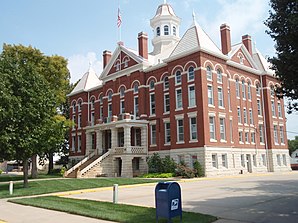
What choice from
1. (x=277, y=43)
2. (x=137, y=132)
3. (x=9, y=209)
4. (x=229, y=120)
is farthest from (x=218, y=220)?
(x=137, y=132)

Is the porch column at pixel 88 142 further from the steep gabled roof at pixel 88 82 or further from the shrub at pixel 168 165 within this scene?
the shrub at pixel 168 165

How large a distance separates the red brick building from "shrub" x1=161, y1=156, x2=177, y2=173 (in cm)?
110

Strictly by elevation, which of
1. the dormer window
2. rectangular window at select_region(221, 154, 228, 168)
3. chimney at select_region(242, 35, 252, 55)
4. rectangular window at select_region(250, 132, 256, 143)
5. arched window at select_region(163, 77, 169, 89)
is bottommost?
rectangular window at select_region(221, 154, 228, 168)

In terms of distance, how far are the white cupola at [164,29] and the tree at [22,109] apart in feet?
81.9

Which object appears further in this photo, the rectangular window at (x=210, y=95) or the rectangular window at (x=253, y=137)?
the rectangular window at (x=253, y=137)

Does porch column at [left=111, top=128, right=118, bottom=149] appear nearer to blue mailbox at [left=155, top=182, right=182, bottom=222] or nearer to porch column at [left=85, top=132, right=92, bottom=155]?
porch column at [left=85, top=132, right=92, bottom=155]

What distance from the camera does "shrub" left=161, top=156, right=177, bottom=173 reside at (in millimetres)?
32791

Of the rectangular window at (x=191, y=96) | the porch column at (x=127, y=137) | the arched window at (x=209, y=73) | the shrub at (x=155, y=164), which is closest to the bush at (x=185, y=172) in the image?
the shrub at (x=155, y=164)

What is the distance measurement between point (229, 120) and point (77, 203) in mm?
24502

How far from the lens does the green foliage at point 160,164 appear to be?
3300 centimetres

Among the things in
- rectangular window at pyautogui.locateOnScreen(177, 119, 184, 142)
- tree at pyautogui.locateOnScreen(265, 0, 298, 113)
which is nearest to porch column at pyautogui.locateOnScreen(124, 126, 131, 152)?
rectangular window at pyautogui.locateOnScreen(177, 119, 184, 142)

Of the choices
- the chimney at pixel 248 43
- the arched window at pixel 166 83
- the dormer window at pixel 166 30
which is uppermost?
the dormer window at pixel 166 30

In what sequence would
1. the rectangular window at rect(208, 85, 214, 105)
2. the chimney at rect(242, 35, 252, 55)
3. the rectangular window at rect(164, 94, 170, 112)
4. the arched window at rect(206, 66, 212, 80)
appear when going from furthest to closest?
the chimney at rect(242, 35, 252, 55)
the rectangular window at rect(164, 94, 170, 112)
the arched window at rect(206, 66, 212, 80)
the rectangular window at rect(208, 85, 214, 105)

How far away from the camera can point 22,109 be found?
21438 millimetres
